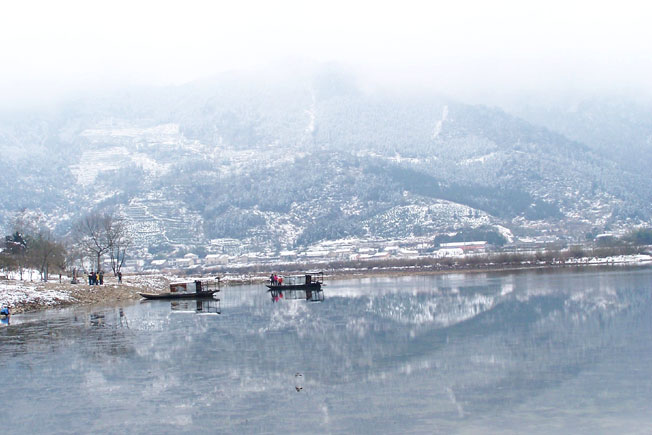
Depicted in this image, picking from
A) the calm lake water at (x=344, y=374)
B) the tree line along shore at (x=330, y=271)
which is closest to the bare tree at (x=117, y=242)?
the tree line along shore at (x=330, y=271)

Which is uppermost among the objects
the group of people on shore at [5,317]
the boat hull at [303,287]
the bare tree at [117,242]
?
the bare tree at [117,242]

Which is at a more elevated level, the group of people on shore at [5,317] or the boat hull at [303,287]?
the group of people on shore at [5,317]

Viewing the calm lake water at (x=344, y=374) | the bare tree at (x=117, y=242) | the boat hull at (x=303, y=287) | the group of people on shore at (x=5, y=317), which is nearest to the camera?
the calm lake water at (x=344, y=374)

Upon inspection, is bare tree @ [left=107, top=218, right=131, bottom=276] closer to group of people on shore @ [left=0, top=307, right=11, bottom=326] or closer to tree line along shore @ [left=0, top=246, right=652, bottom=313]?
tree line along shore @ [left=0, top=246, right=652, bottom=313]

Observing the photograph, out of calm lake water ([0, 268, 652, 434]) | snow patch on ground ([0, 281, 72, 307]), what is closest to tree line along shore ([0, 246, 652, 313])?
snow patch on ground ([0, 281, 72, 307])

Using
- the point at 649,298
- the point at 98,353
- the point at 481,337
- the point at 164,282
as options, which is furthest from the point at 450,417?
the point at 164,282

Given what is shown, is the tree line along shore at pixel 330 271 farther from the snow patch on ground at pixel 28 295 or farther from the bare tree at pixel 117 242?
the bare tree at pixel 117 242

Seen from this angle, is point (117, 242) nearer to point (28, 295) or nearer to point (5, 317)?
point (28, 295)
